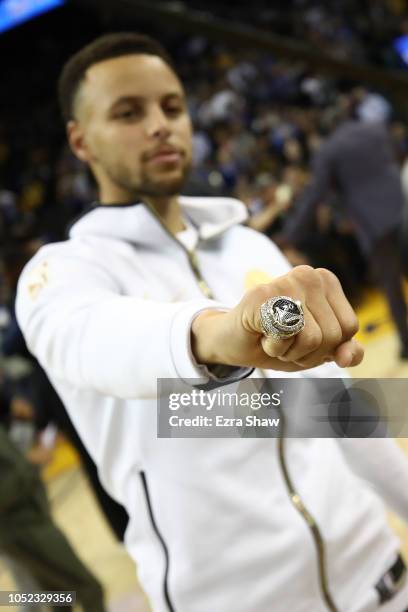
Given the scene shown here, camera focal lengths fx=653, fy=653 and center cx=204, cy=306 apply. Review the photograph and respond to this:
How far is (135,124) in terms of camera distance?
39 cm

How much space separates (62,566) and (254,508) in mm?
142

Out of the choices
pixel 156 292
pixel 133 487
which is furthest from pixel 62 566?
pixel 156 292

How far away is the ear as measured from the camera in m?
0.42

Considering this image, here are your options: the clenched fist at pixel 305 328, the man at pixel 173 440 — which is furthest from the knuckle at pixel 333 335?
the man at pixel 173 440

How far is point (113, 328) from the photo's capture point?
1.09 ft

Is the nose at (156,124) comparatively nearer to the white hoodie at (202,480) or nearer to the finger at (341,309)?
the white hoodie at (202,480)

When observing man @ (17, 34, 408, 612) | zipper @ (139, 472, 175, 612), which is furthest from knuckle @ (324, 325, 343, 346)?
zipper @ (139, 472, 175, 612)

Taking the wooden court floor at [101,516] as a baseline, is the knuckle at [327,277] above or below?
above

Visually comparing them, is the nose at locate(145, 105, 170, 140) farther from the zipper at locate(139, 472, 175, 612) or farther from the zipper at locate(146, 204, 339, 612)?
the zipper at locate(139, 472, 175, 612)

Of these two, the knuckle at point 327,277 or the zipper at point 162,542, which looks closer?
the knuckle at point 327,277

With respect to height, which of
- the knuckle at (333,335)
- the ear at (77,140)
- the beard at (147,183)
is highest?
the ear at (77,140)

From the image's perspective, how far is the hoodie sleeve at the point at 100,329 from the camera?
0.30m

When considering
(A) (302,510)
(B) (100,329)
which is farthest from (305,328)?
(A) (302,510)

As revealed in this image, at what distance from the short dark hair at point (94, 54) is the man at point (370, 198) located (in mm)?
165
